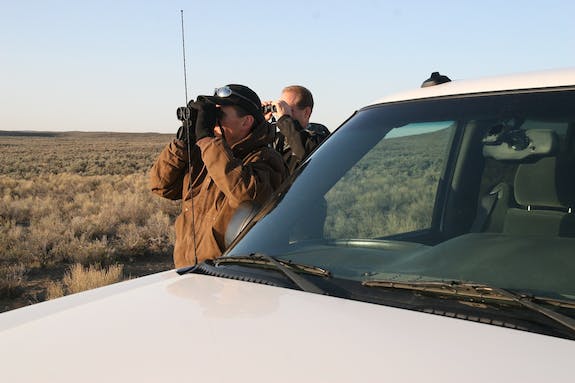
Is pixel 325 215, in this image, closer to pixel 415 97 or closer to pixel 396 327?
pixel 415 97

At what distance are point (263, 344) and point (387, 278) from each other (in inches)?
23.6

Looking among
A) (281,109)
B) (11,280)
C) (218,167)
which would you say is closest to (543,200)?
(218,167)

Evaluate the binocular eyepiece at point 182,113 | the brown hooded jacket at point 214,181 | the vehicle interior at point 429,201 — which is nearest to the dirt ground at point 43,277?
the brown hooded jacket at point 214,181

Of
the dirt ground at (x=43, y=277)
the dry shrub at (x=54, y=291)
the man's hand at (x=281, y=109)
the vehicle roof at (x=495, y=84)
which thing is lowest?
the dirt ground at (x=43, y=277)

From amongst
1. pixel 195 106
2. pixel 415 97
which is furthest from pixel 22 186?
pixel 415 97

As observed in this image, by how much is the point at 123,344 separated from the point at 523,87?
162 cm

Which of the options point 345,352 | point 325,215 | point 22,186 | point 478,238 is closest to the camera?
point 345,352

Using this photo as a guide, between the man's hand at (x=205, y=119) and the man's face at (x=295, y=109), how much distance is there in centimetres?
191

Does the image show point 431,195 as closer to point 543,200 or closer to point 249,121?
point 543,200

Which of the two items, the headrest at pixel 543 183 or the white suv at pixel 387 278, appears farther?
the headrest at pixel 543 183

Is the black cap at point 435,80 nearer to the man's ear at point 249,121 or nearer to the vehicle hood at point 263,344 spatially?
the vehicle hood at point 263,344

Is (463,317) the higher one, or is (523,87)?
(523,87)

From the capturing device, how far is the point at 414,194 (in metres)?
2.79

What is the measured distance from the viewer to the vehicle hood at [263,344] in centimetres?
148
